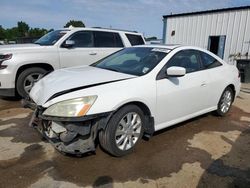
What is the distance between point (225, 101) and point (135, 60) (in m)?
2.42

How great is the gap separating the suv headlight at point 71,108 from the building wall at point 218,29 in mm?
11303

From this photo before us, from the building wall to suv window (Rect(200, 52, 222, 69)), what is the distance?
27.2 feet

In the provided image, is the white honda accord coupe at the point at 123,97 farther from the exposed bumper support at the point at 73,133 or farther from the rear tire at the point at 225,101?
the rear tire at the point at 225,101

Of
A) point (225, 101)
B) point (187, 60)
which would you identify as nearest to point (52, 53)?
point (187, 60)

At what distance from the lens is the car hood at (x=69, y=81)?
329 centimetres

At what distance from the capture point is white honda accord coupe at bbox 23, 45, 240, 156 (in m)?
3.09

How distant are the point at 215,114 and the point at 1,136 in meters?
4.28

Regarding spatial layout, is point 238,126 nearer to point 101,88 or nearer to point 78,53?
point 101,88

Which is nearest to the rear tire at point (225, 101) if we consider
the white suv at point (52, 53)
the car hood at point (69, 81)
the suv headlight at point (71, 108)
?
the car hood at point (69, 81)

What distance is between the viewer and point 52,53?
6.29m

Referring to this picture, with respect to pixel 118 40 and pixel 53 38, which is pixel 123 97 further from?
pixel 118 40

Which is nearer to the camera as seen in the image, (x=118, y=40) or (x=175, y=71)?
Result: (x=175, y=71)

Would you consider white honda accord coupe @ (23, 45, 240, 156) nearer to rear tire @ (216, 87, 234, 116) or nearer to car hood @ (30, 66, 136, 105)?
car hood @ (30, 66, 136, 105)

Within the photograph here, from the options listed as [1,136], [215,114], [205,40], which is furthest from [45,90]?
[205,40]
